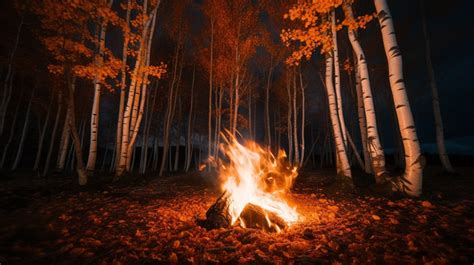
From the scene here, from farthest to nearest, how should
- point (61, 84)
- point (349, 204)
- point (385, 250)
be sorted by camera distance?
point (61, 84) → point (349, 204) → point (385, 250)

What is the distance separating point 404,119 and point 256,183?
4.21 m

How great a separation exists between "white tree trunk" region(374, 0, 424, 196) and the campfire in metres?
2.99

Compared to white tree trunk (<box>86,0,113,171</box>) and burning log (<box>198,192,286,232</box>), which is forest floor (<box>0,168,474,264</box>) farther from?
white tree trunk (<box>86,0,113,171</box>)

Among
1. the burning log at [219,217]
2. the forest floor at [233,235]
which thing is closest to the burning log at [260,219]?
the forest floor at [233,235]

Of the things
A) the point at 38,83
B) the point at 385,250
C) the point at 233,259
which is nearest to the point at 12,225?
the point at 233,259

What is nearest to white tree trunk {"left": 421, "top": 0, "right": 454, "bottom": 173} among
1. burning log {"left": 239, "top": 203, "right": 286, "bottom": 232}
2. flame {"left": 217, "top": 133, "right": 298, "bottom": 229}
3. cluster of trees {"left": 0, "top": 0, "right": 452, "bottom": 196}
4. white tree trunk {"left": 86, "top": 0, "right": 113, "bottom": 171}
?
cluster of trees {"left": 0, "top": 0, "right": 452, "bottom": 196}

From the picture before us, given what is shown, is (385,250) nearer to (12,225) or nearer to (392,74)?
(392,74)

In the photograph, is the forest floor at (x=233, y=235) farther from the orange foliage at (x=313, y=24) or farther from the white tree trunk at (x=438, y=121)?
the white tree trunk at (x=438, y=121)

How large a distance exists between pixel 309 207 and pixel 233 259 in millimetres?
3109

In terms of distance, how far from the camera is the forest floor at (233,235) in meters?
2.64

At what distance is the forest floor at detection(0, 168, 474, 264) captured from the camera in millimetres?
2637

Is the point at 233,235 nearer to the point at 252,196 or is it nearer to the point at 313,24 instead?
the point at 252,196

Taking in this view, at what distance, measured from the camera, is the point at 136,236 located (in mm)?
3387

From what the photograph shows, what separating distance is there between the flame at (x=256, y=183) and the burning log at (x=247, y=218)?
53 millimetres
